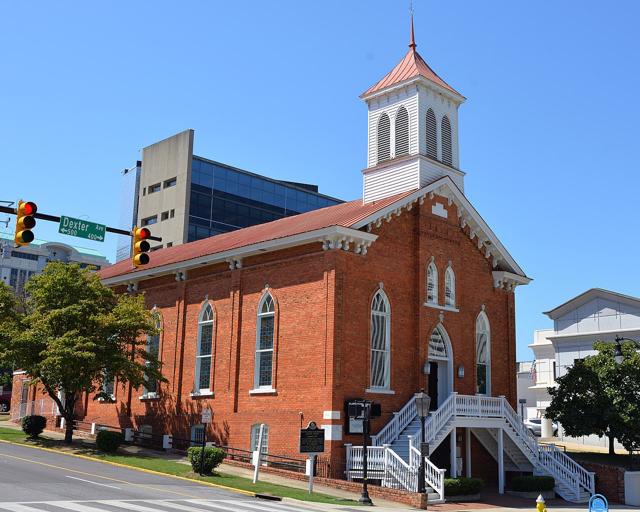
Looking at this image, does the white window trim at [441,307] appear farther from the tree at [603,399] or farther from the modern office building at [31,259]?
the modern office building at [31,259]

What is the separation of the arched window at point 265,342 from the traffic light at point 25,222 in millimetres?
16248

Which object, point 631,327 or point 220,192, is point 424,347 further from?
point 220,192

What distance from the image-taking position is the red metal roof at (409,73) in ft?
119

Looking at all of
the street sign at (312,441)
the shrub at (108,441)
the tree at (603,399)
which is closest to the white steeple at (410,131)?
the tree at (603,399)

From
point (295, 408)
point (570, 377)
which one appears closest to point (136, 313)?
point (295, 408)

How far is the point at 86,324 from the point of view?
112 feet

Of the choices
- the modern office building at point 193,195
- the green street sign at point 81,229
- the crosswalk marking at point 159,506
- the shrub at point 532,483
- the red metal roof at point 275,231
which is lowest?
the shrub at point 532,483

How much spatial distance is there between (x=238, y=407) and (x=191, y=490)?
32.9 feet

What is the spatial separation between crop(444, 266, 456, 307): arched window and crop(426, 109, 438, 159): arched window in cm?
535

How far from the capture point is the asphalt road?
59.4 feet

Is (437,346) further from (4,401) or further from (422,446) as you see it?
(4,401)

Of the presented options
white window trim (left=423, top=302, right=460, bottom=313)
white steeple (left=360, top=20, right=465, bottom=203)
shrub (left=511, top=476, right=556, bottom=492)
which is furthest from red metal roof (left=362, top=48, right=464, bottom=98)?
shrub (left=511, top=476, right=556, bottom=492)

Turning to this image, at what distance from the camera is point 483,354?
122 ft

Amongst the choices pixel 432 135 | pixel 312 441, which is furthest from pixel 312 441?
pixel 432 135
